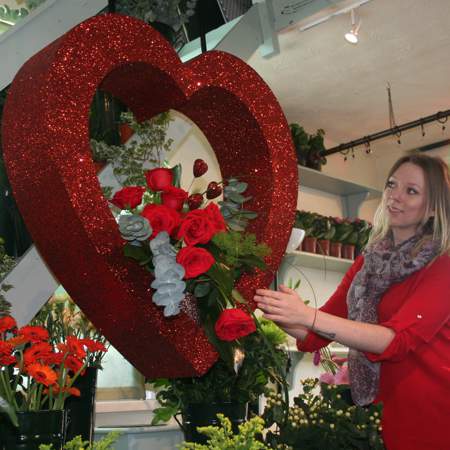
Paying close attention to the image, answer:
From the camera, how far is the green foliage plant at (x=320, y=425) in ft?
3.94

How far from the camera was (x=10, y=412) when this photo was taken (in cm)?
93

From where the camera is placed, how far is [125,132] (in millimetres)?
1642

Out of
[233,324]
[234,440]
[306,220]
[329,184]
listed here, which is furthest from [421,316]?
[329,184]

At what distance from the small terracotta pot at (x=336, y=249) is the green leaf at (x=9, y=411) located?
11.4 ft

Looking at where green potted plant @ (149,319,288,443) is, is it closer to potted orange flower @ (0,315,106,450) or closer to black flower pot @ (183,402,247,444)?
black flower pot @ (183,402,247,444)

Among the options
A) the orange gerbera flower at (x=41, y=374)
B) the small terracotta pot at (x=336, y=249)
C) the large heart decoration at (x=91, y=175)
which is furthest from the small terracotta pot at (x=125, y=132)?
the small terracotta pot at (x=336, y=249)

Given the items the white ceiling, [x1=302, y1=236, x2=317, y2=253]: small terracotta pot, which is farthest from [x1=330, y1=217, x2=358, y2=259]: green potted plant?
the white ceiling

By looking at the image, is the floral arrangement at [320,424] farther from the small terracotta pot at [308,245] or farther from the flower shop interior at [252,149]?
the small terracotta pot at [308,245]

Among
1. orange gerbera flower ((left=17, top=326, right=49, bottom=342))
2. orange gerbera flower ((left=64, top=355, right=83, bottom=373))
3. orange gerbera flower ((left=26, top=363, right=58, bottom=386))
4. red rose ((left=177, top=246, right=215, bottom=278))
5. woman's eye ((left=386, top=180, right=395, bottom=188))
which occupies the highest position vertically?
woman's eye ((left=386, top=180, right=395, bottom=188))

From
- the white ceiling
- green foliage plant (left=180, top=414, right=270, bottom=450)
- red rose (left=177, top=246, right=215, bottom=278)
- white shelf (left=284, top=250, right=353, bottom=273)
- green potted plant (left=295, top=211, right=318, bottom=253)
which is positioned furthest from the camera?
white shelf (left=284, top=250, right=353, bottom=273)

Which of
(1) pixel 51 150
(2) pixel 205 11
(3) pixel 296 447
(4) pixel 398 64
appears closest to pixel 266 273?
(3) pixel 296 447

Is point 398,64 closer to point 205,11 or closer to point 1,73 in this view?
point 205,11

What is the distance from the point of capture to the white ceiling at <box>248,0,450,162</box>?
11.1ft

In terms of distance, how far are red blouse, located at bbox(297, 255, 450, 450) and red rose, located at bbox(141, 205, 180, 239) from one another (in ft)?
1.97
